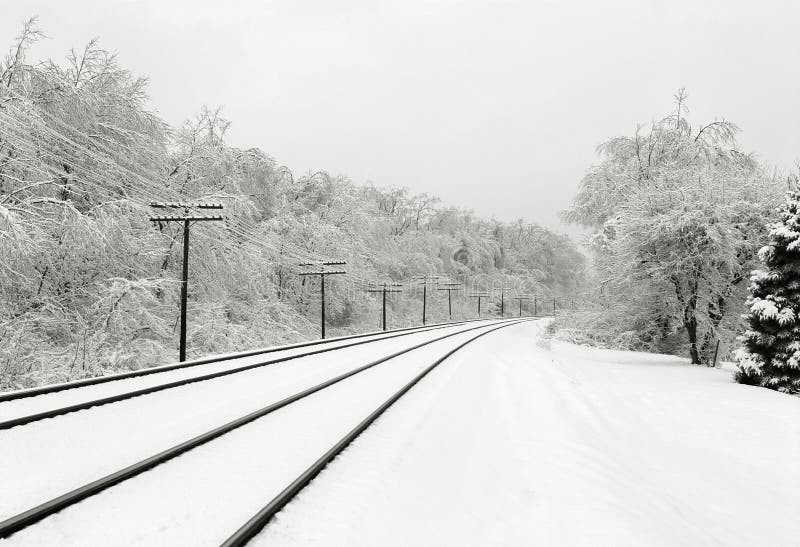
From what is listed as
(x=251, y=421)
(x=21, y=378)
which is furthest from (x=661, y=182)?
(x=21, y=378)

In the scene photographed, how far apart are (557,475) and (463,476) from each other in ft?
3.78

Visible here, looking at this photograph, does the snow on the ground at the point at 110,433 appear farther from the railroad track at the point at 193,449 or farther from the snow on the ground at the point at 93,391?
the snow on the ground at the point at 93,391

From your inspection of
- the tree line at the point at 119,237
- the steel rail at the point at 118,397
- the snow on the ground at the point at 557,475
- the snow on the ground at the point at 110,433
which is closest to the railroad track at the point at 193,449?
the snow on the ground at the point at 557,475

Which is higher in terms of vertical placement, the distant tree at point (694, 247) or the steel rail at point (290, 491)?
the distant tree at point (694, 247)

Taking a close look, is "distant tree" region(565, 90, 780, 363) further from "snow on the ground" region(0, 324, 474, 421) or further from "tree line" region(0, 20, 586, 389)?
"tree line" region(0, 20, 586, 389)

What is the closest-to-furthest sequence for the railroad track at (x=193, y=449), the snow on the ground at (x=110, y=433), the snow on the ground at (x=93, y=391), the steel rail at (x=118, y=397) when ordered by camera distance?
the railroad track at (x=193, y=449) → the snow on the ground at (x=110, y=433) → the steel rail at (x=118, y=397) → the snow on the ground at (x=93, y=391)

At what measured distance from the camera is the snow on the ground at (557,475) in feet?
13.0

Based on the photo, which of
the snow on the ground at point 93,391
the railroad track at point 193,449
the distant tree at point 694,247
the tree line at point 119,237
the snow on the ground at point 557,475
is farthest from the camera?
the distant tree at point 694,247

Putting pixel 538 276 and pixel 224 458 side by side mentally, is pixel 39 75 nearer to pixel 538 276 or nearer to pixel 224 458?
pixel 224 458

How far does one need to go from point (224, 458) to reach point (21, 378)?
8.52 metres

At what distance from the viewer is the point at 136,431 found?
643cm

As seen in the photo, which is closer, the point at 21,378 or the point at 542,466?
the point at 542,466

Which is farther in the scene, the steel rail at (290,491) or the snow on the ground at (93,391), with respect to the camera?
the snow on the ground at (93,391)

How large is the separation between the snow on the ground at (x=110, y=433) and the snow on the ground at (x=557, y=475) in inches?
93.5
